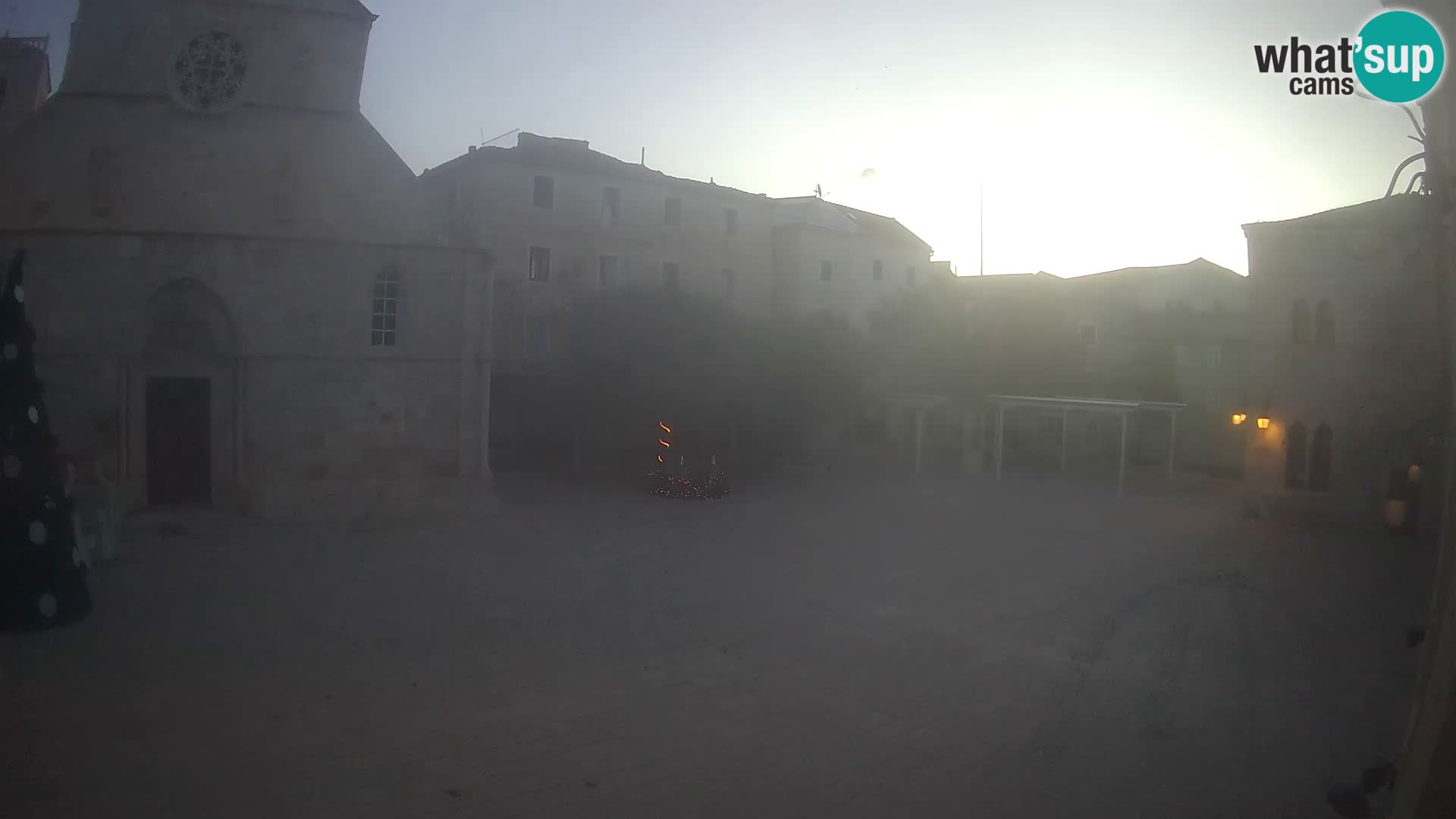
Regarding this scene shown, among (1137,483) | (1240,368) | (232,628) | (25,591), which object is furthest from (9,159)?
(1240,368)

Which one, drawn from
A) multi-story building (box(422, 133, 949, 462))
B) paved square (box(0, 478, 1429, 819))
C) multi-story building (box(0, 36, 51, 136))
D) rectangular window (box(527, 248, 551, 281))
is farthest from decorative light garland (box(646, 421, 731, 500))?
multi-story building (box(0, 36, 51, 136))

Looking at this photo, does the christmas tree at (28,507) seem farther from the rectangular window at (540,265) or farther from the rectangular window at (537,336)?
the rectangular window at (540,265)

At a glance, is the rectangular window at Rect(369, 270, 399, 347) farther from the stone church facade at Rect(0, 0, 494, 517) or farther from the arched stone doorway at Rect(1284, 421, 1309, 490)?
the arched stone doorway at Rect(1284, 421, 1309, 490)

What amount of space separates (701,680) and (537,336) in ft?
77.7

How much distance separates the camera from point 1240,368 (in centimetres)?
2886

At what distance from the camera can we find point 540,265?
103ft

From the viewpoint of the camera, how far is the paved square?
6.34 m

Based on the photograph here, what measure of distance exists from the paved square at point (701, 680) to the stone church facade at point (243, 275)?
275 centimetres

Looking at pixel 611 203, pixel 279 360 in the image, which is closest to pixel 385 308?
pixel 279 360

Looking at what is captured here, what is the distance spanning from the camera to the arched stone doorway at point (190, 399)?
60.1ft

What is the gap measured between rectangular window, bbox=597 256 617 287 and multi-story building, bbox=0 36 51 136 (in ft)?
55.6

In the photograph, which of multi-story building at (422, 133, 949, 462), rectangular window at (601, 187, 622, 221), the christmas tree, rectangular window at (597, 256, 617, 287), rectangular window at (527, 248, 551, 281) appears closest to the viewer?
the christmas tree

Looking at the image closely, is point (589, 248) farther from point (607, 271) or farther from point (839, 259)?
point (839, 259)

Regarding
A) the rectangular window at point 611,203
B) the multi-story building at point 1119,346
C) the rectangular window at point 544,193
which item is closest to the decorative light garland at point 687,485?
the rectangular window at point 544,193
